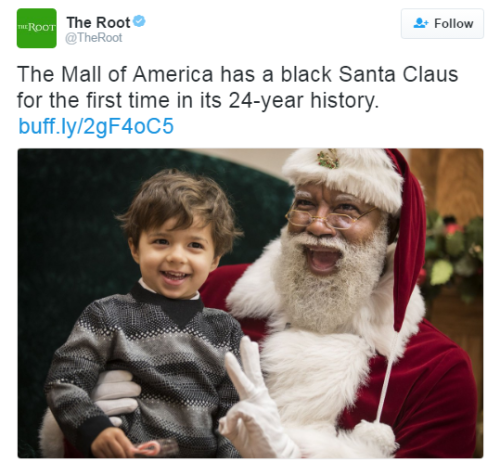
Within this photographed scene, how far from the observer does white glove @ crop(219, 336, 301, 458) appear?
3.44 feet

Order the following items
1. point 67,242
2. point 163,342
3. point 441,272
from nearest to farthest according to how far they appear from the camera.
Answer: point 163,342 < point 67,242 < point 441,272

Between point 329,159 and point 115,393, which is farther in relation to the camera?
point 329,159

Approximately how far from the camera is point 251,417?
1.05 m

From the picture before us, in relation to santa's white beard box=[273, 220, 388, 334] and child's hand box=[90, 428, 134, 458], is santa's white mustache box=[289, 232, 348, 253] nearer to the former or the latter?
santa's white beard box=[273, 220, 388, 334]

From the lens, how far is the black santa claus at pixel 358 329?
1.27 metres

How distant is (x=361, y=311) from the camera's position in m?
1.38

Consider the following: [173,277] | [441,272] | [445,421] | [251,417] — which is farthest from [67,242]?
[441,272]

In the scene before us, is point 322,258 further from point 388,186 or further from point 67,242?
point 67,242

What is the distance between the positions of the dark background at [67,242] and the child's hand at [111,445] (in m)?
0.63

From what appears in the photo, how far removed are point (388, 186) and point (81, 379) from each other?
0.85 metres

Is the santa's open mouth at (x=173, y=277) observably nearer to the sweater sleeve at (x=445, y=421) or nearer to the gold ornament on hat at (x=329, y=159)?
the gold ornament on hat at (x=329, y=159)
